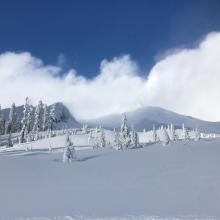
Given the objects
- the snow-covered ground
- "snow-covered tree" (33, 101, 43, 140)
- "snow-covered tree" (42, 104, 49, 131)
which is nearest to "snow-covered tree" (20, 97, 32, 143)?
"snow-covered tree" (33, 101, 43, 140)

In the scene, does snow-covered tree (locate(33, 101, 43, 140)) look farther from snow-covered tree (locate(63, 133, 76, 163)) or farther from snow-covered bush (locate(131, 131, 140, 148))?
snow-covered tree (locate(63, 133, 76, 163))

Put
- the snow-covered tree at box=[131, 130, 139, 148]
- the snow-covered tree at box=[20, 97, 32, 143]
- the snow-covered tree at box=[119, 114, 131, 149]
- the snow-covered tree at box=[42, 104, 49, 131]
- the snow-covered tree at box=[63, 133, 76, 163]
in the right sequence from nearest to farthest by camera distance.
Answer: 1. the snow-covered tree at box=[63, 133, 76, 163]
2. the snow-covered tree at box=[119, 114, 131, 149]
3. the snow-covered tree at box=[131, 130, 139, 148]
4. the snow-covered tree at box=[20, 97, 32, 143]
5. the snow-covered tree at box=[42, 104, 49, 131]

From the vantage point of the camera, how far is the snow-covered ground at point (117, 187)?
29812 millimetres

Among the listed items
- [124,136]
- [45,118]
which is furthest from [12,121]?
[124,136]

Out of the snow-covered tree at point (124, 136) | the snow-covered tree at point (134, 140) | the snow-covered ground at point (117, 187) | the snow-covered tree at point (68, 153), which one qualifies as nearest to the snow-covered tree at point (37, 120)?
the snow-covered tree at point (124, 136)

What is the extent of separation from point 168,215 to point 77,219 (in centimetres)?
656

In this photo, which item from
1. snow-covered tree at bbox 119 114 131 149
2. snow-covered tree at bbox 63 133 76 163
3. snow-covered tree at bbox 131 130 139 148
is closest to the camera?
snow-covered tree at bbox 63 133 76 163

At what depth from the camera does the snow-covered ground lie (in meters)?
29.8

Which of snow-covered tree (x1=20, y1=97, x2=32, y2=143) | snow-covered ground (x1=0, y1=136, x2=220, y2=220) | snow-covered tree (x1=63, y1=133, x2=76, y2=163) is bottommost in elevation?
snow-covered ground (x1=0, y1=136, x2=220, y2=220)

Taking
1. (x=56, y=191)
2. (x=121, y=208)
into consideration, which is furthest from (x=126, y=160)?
(x=121, y=208)

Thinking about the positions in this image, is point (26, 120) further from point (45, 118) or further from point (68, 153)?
point (68, 153)

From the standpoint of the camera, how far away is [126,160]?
5775cm

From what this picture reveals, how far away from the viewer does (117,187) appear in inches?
1580

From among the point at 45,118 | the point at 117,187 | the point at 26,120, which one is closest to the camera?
the point at 117,187
